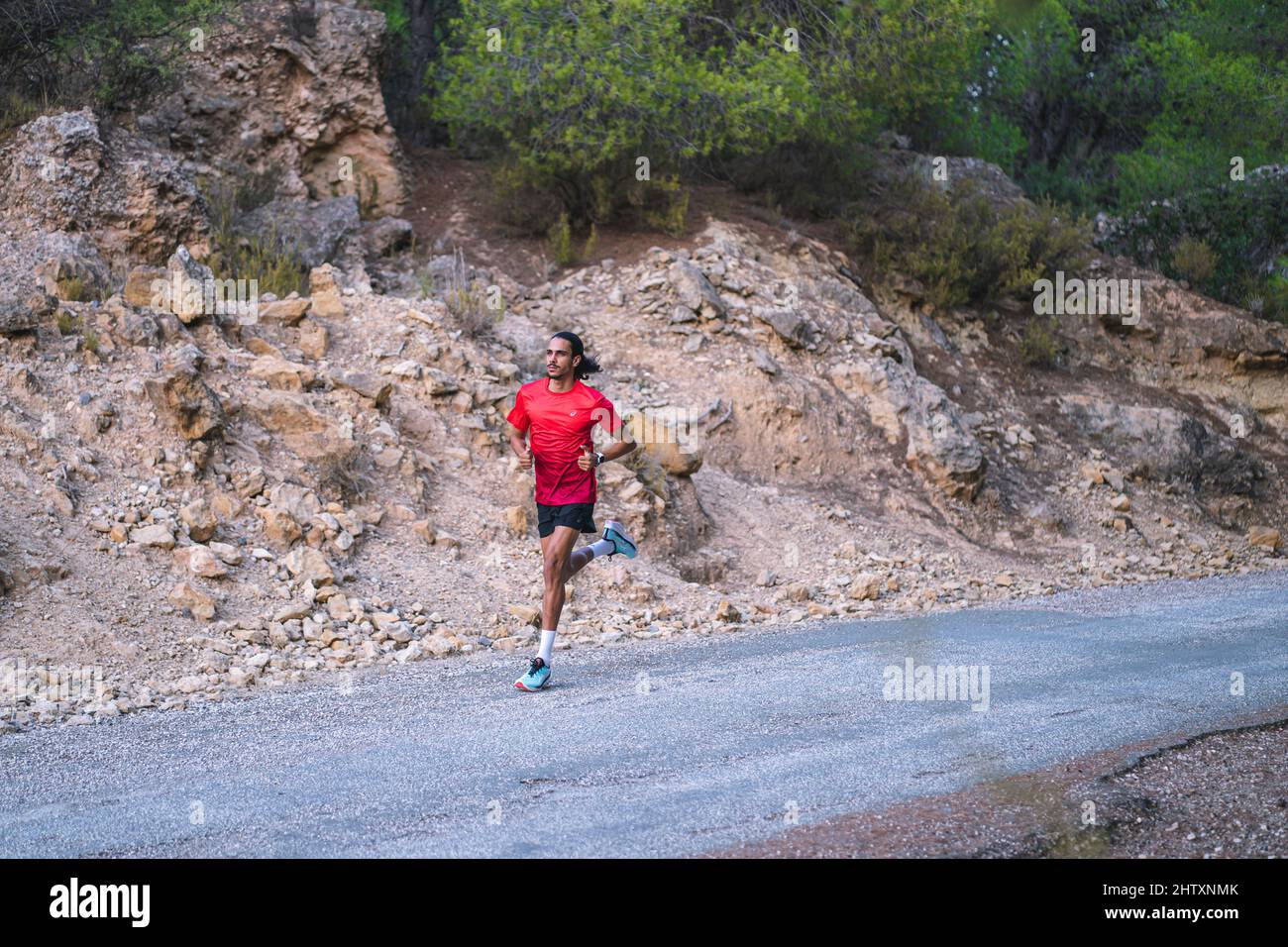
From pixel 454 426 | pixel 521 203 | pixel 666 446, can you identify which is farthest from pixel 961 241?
pixel 454 426

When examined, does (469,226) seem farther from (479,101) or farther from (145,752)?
(145,752)

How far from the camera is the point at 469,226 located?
18594 mm

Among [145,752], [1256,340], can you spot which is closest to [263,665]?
[145,752]

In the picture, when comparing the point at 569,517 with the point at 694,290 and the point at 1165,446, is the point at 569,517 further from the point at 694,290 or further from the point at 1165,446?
the point at 1165,446

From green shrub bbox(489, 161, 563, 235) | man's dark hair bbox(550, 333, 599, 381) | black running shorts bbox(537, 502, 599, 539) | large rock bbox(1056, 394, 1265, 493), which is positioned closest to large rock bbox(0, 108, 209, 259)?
green shrub bbox(489, 161, 563, 235)

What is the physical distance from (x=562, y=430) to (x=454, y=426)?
17.6 ft

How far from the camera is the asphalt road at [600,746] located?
516 cm

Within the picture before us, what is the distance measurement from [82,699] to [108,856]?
330 centimetres

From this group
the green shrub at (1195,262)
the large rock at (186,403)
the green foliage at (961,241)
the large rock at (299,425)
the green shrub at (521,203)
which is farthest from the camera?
the green shrub at (1195,262)

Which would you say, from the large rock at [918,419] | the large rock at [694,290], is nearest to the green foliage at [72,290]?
the large rock at [694,290]

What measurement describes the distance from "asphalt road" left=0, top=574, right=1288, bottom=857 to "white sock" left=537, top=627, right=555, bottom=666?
216 millimetres

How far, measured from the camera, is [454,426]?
44.1 ft

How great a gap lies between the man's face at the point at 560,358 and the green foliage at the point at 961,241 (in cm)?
1251

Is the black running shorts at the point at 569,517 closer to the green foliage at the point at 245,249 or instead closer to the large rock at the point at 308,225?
the green foliage at the point at 245,249
